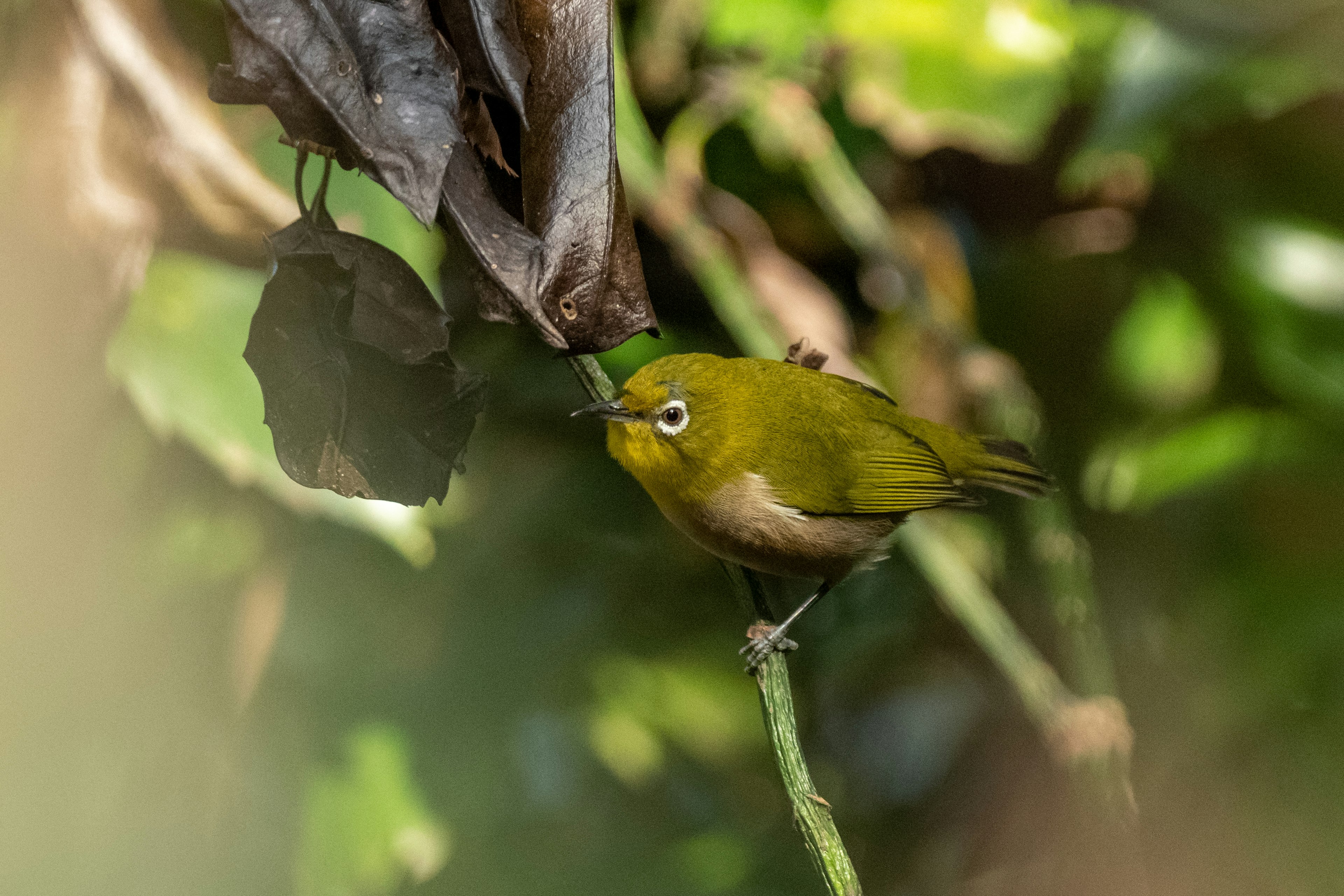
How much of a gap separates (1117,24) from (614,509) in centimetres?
84

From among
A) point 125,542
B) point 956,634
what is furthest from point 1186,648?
point 125,542

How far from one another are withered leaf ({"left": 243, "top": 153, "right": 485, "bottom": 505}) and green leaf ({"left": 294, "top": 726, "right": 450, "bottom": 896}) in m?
0.46

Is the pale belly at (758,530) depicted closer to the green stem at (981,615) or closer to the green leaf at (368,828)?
the green stem at (981,615)

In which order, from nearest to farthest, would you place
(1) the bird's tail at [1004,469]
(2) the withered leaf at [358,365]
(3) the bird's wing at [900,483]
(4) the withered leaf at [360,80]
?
(4) the withered leaf at [360,80] → (2) the withered leaf at [358,365] → (3) the bird's wing at [900,483] → (1) the bird's tail at [1004,469]

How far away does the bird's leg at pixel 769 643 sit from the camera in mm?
661

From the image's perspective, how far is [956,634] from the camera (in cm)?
121

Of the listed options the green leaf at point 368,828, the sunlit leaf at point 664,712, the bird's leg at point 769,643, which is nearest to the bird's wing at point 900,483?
the bird's leg at point 769,643

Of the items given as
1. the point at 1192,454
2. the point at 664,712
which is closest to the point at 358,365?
the point at 664,712

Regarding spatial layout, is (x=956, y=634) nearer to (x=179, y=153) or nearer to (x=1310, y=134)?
(x=1310, y=134)

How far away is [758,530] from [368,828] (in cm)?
55

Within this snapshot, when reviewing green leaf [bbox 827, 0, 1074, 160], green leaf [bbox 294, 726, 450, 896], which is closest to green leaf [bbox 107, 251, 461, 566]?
green leaf [bbox 294, 726, 450, 896]

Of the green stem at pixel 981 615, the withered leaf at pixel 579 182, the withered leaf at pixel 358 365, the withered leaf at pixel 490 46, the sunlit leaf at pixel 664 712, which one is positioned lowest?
the sunlit leaf at pixel 664 712

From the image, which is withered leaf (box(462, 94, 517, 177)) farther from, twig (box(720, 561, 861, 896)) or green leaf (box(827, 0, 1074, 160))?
green leaf (box(827, 0, 1074, 160))

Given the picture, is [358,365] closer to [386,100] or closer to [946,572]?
[386,100]
